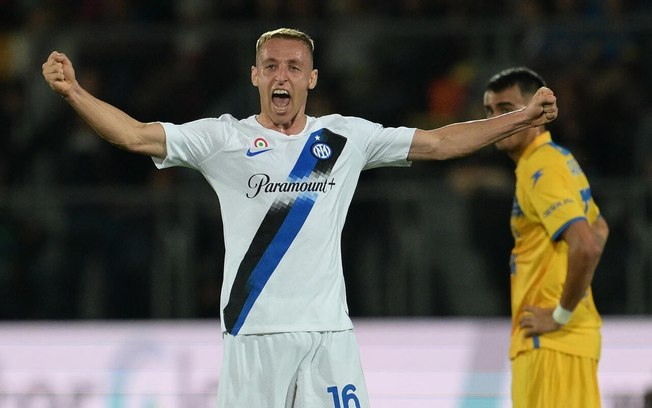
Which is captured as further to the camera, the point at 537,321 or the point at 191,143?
the point at 537,321

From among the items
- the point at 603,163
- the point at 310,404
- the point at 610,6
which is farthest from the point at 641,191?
the point at 310,404

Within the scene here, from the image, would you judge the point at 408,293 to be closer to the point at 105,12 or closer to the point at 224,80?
the point at 224,80

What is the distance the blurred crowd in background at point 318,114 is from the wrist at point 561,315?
116 inches

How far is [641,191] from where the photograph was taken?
309 inches

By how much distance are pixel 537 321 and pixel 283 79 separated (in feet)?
4.93

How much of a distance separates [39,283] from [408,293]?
2500 mm

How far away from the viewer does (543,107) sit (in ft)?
13.7

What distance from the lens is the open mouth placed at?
4195 millimetres

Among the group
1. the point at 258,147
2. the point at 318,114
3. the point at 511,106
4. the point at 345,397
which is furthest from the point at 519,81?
the point at 318,114

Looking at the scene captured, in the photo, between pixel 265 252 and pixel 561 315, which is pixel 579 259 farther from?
pixel 265 252

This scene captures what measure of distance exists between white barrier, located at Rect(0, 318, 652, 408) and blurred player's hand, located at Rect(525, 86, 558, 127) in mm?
2051

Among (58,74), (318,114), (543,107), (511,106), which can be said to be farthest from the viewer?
(318,114)

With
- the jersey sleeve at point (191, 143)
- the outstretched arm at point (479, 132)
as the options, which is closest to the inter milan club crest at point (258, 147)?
the jersey sleeve at point (191, 143)

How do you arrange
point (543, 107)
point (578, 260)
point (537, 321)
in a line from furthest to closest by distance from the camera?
point (537, 321), point (578, 260), point (543, 107)
